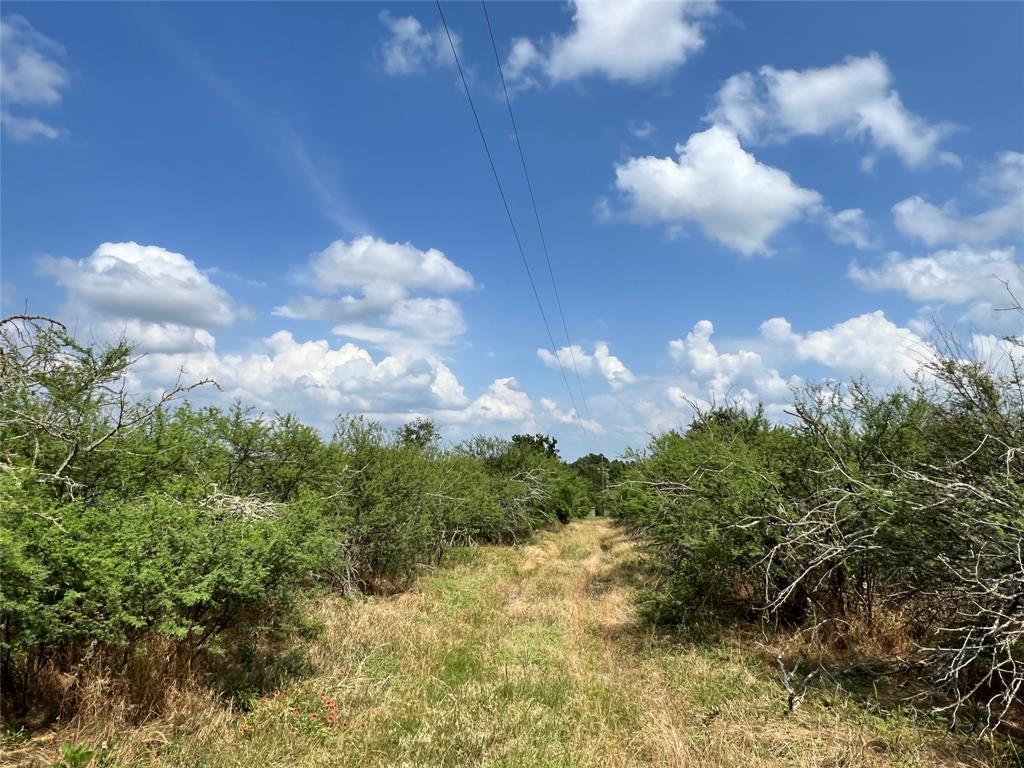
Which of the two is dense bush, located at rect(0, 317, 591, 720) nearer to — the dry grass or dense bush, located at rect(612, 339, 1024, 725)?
the dry grass

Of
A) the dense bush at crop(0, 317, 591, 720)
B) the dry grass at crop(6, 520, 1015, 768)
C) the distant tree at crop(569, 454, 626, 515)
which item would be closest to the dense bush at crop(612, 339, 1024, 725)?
the dry grass at crop(6, 520, 1015, 768)

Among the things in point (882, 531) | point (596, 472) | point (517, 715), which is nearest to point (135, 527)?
point (517, 715)

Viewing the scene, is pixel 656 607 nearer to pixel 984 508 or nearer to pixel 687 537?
pixel 687 537

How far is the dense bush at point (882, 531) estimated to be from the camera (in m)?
4.95

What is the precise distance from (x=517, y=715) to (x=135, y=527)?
4.26 meters

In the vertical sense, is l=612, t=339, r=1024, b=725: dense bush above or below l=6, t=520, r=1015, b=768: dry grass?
above

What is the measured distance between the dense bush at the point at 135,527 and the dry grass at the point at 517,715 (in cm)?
73

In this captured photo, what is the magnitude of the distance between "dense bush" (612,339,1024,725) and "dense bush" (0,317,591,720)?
539cm

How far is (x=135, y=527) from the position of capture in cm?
525

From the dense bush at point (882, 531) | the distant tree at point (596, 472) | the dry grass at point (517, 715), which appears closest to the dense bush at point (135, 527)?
the dry grass at point (517, 715)

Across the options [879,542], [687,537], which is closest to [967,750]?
[879,542]

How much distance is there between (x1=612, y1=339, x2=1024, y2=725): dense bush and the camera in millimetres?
4953

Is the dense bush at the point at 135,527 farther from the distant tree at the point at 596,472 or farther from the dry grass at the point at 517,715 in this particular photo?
the distant tree at the point at 596,472

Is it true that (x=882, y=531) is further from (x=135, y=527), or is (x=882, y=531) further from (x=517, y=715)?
(x=135, y=527)
